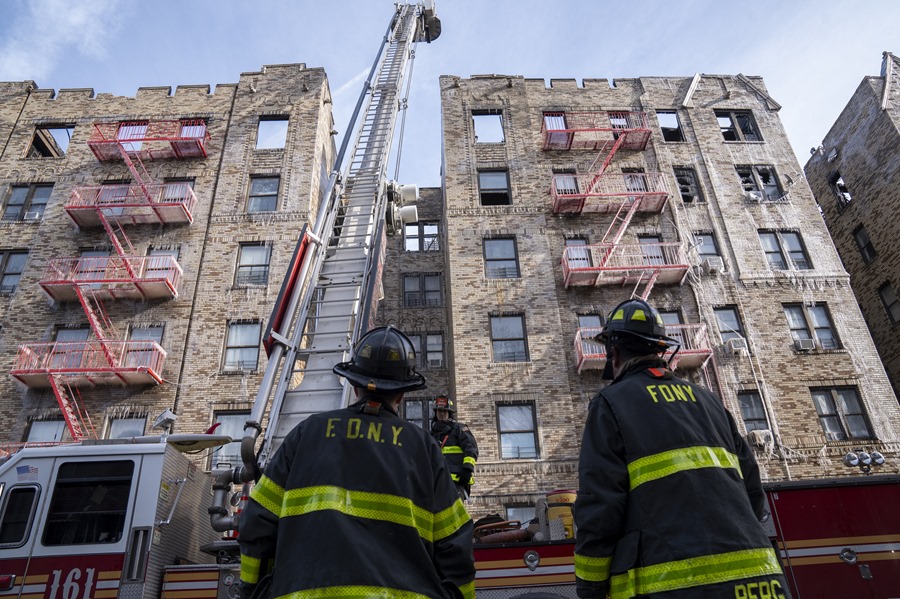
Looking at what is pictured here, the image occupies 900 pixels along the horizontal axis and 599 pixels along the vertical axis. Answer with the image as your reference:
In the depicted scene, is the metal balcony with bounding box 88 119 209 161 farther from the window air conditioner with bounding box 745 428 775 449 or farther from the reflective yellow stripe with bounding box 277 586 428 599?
the reflective yellow stripe with bounding box 277 586 428 599

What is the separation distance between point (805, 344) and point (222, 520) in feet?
61.2

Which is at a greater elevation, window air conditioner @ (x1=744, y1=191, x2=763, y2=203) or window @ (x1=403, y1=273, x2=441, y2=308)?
window air conditioner @ (x1=744, y1=191, x2=763, y2=203)

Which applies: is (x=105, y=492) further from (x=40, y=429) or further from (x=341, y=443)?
(x=40, y=429)

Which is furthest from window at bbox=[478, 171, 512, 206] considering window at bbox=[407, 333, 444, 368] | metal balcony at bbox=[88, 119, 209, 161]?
metal balcony at bbox=[88, 119, 209, 161]

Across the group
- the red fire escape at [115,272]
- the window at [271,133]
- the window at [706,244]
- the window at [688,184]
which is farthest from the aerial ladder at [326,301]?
the window at [688,184]

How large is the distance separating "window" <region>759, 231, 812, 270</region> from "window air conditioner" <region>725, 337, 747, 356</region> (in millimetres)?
3512

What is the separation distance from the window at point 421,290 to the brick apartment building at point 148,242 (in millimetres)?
4655

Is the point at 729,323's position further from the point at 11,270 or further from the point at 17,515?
the point at 11,270

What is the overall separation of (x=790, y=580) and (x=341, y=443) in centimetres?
471

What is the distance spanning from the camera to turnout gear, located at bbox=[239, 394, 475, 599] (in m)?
2.73

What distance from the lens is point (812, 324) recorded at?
19.8m

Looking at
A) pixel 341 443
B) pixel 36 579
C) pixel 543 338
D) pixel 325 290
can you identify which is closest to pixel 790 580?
pixel 341 443

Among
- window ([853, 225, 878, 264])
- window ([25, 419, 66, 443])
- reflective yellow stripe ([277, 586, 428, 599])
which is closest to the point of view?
reflective yellow stripe ([277, 586, 428, 599])

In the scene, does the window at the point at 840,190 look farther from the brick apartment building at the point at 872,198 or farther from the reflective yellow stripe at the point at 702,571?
the reflective yellow stripe at the point at 702,571
